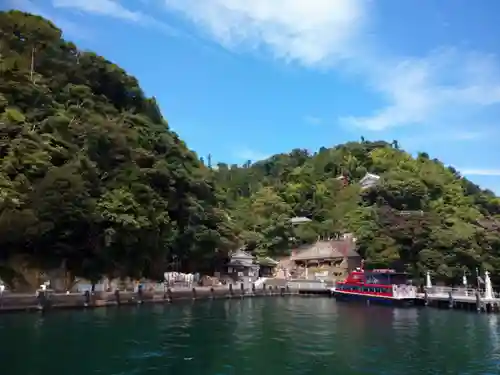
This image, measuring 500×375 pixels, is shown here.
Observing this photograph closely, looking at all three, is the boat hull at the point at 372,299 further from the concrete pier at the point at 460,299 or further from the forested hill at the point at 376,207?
the forested hill at the point at 376,207

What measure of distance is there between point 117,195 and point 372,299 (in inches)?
897

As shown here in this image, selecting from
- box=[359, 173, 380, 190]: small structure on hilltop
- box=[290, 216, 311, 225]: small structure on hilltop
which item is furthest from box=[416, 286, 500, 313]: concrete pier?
box=[359, 173, 380, 190]: small structure on hilltop

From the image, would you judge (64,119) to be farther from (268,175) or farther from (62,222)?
(268,175)

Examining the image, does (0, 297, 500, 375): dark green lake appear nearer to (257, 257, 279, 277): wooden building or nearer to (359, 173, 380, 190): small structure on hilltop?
(257, 257, 279, 277): wooden building

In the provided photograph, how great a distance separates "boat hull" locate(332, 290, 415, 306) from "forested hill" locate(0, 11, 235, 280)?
13.2 meters

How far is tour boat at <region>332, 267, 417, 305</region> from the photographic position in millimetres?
38094

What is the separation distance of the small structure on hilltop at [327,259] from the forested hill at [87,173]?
14.7 metres

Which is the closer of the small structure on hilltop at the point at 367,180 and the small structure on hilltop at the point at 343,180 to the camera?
the small structure on hilltop at the point at 367,180

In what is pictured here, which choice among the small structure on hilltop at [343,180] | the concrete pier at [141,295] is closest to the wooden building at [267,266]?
the concrete pier at [141,295]

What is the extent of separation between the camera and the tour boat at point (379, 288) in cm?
3809

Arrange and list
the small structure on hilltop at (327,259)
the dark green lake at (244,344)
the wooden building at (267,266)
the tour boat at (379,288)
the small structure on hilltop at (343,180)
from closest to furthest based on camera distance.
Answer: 1. the dark green lake at (244,344)
2. the tour boat at (379,288)
3. the small structure on hilltop at (327,259)
4. the wooden building at (267,266)
5. the small structure on hilltop at (343,180)

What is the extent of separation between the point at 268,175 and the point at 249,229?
30645 mm

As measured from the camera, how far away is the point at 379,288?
131ft

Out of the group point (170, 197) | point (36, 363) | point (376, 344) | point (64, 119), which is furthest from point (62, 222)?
point (376, 344)
